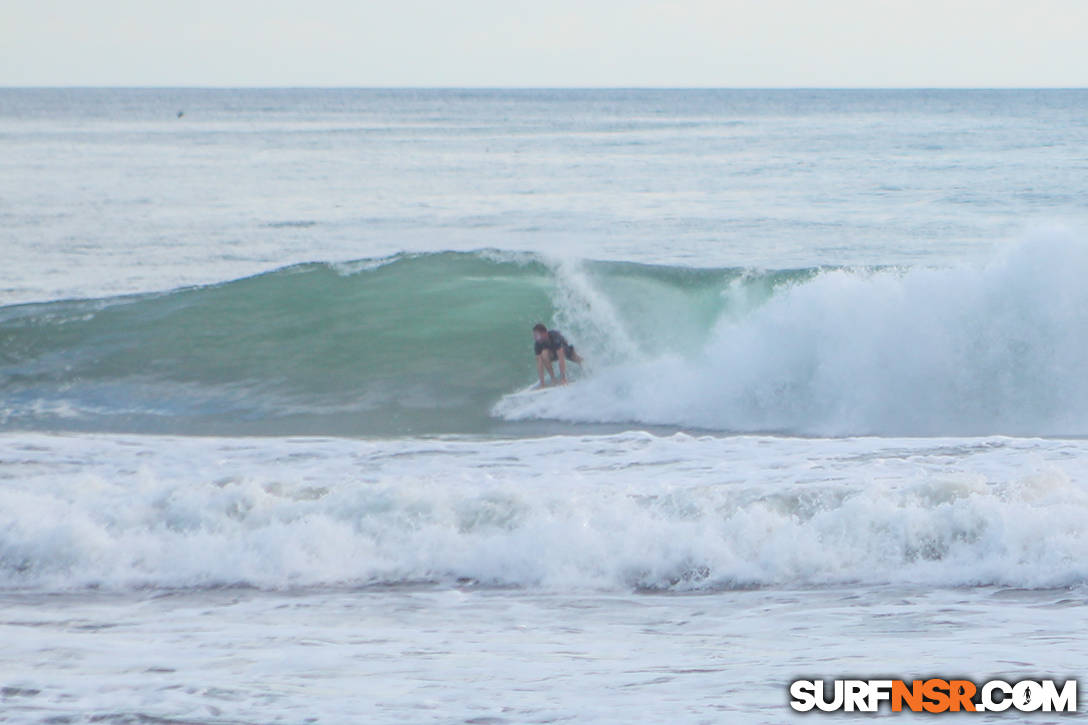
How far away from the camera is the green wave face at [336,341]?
474 inches

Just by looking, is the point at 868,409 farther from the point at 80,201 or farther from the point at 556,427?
the point at 80,201

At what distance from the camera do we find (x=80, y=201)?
2980 cm

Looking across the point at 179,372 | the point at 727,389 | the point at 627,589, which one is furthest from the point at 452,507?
the point at 179,372

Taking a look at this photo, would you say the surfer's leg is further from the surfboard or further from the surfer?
the surfboard

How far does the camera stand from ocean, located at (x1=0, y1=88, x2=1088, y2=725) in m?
4.54

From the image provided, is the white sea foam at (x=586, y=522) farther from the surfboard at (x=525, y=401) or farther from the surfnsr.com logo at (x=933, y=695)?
the surfboard at (x=525, y=401)

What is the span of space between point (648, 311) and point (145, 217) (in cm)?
1608

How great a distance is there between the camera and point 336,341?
14.8 m

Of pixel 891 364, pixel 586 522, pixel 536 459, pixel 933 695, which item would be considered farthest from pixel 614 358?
pixel 933 695

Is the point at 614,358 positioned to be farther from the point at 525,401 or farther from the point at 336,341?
the point at 336,341

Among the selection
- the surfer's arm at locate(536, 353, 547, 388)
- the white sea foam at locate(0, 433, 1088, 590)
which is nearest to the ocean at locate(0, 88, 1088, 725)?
the white sea foam at locate(0, 433, 1088, 590)

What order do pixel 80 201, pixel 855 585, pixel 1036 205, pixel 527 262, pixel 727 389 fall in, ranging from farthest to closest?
pixel 80 201 < pixel 1036 205 < pixel 527 262 < pixel 727 389 < pixel 855 585

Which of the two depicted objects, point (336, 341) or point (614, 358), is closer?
point (614, 358)

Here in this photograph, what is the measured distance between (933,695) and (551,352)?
8.52m
